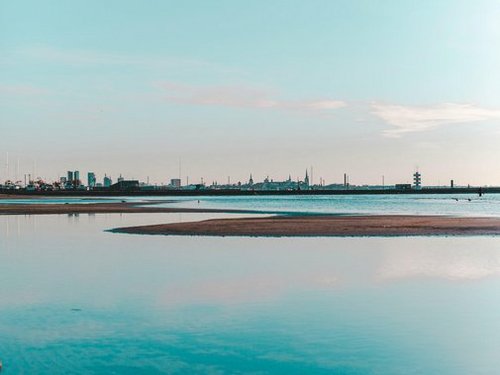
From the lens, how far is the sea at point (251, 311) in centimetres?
1383

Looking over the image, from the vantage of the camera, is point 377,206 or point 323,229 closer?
point 323,229

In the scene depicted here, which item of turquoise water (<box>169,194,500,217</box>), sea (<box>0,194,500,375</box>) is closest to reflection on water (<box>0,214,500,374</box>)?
sea (<box>0,194,500,375</box>)

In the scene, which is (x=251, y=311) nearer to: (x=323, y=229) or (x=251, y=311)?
(x=251, y=311)

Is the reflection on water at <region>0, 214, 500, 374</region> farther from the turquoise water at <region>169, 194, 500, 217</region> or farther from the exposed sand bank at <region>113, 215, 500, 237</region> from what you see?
the turquoise water at <region>169, 194, 500, 217</region>

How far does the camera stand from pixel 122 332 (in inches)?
639

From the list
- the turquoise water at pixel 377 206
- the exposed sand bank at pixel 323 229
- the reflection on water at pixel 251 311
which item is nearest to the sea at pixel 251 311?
the reflection on water at pixel 251 311

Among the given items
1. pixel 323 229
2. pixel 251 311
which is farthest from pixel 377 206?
pixel 251 311

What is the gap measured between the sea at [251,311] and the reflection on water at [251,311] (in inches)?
1.7

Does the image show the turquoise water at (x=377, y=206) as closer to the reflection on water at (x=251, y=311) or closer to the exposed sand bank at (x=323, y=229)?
the exposed sand bank at (x=323, y=229)

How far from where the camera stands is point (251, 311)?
18672mm

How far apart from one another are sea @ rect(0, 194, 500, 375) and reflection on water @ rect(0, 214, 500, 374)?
4 cm

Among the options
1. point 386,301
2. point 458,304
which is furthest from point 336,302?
point 458,304

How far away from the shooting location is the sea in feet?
45.4

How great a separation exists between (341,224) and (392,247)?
16913 mm
